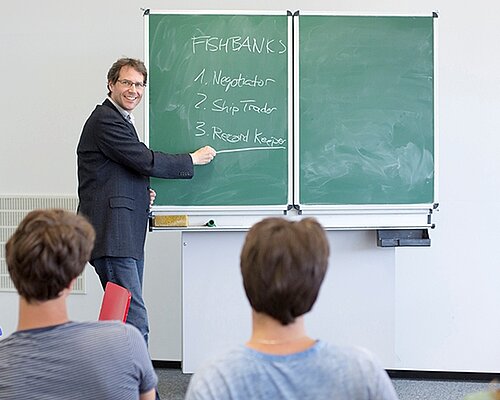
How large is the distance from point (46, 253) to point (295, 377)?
61 centimetres

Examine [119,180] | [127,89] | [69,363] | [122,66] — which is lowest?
[69,363]

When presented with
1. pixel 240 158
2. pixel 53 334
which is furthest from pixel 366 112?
pixel 53 334

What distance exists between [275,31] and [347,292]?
1.39 meters

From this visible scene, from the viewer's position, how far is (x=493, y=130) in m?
4.59

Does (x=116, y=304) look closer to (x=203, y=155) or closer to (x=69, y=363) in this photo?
(x=69, y=363)

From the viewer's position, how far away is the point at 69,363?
1.78 meters

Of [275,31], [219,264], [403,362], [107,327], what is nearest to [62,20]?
[275,31]

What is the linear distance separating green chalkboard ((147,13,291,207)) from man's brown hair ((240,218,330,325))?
2.59 m

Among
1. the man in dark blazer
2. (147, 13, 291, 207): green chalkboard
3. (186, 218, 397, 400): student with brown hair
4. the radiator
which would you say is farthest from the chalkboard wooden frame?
(186, 218, 397, 400): student with brown hair

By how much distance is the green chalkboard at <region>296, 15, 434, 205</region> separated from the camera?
162 inches

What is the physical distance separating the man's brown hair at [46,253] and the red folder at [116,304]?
850 millimetres

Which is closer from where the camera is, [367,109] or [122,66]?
[122,66]

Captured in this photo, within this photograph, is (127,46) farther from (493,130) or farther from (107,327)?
(107,327)

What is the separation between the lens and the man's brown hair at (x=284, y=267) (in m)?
1.49
